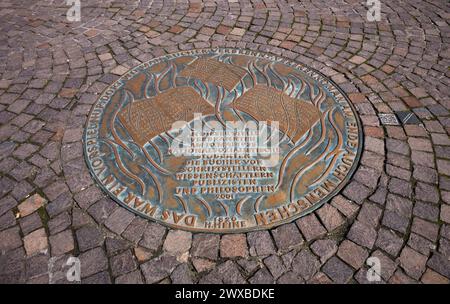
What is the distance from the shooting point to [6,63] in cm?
399

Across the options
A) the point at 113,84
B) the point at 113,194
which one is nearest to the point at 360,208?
the point at 113,194

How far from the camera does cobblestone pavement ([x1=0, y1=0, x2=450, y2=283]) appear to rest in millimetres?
2283

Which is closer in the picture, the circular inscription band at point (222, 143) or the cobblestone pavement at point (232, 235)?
the cobblestone pavement at point (232, 235)

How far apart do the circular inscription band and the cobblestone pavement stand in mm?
134

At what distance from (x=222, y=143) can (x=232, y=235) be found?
85cm

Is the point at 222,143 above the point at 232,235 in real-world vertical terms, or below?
above

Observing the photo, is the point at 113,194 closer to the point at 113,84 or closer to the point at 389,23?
the point at 113,84

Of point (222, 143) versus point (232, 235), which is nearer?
point (232, 235)

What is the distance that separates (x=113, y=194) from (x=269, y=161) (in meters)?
1.31

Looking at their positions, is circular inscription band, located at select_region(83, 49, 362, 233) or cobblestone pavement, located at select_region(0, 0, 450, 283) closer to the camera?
cobblestone pavement, located at select_region(0, 0, 450, 283)

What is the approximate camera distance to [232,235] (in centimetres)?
241

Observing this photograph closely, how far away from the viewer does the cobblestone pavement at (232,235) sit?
228 cm

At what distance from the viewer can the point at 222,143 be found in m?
2.91

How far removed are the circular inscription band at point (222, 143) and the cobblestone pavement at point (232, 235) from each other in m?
0.13
